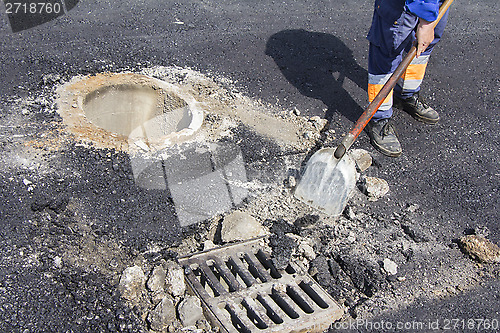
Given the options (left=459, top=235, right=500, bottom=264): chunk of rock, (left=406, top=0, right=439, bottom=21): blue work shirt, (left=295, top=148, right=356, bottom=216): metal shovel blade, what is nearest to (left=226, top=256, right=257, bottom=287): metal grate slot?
(left=295, top=148, right=356, bottom=216): metal shovel blade

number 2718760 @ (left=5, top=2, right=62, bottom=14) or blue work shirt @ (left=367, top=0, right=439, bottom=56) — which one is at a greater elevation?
blue work shirt @ (left=367, top=0, right=439, bottom=56)

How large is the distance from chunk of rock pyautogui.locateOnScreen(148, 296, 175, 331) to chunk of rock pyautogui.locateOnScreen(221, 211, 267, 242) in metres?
0.59

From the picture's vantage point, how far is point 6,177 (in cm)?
328

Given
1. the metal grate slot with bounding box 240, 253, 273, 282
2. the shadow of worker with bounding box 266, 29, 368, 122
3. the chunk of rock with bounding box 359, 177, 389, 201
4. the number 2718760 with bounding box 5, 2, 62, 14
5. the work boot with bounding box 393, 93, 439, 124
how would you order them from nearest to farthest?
1. the metal grate slot with bounding box 240, 253, 273, 282
2. the chunk of rock with bounding box 359, 177, 389, 201
3. the work boot with bounding box 393, 93, 439, 124
4. the shadow of worker with bounding box 266, 29, 368, 122
5. the number 2718760 with bounding box 5, 2, 62, 14

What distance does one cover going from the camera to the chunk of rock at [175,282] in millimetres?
2771

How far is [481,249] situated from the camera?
3.11 meters

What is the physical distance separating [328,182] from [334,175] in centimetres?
7

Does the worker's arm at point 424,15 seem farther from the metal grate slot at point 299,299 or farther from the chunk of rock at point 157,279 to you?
the chunk of rock at point 157,279

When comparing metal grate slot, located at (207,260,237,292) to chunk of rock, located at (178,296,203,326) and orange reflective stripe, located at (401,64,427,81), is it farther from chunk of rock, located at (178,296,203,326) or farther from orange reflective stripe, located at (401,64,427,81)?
orange reflective stripe, located at (401,64,427,81)

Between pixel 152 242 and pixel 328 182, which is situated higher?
pixel 328 182

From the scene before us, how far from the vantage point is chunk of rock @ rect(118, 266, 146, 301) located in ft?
8.94

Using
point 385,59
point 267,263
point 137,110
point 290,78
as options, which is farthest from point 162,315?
point 290,78

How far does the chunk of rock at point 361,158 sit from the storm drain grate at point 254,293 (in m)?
1.14

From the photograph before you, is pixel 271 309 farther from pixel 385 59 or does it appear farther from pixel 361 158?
pixel 385 59
